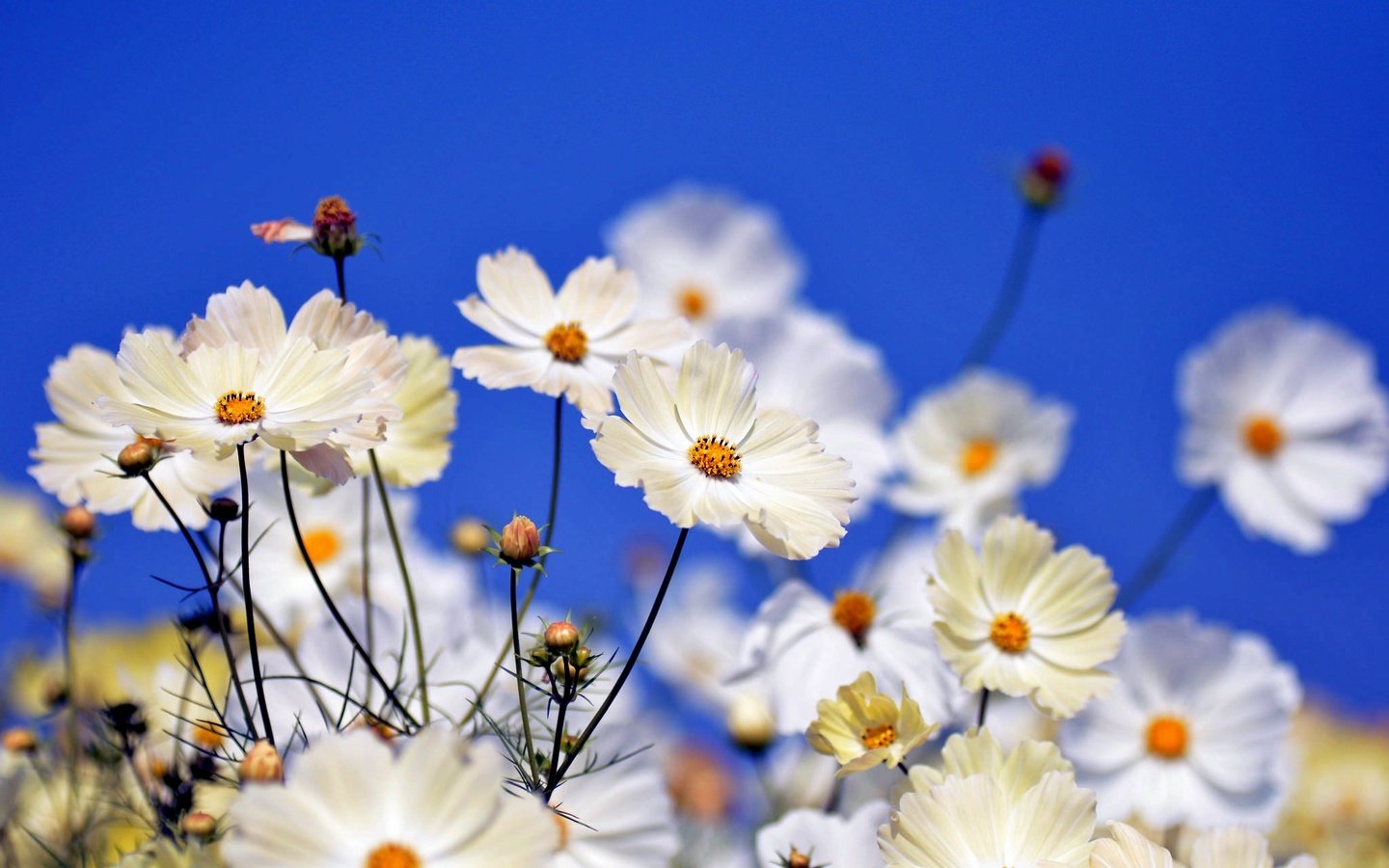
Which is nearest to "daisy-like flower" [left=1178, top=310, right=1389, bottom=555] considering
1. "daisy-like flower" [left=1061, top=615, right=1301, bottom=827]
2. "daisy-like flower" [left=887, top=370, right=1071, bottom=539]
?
"daisy-like flower" [left=887, top=370, right=1071, bottom=539]

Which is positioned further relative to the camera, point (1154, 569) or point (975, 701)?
point (1154, 569)

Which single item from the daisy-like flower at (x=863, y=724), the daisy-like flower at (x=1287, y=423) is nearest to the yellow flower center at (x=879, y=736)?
the daisy-like flower at (x=863, y=724)

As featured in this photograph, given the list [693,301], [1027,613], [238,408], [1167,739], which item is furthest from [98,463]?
[693,301]

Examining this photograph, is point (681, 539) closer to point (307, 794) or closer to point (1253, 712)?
point (307, 794)

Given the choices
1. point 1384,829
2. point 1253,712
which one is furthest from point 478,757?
point 1384,829

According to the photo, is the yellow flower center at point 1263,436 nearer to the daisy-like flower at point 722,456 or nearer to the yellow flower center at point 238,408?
the daisy-like flower at point 722,456

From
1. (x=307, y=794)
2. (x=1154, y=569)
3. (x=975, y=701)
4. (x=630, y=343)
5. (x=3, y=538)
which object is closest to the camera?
(x=307, y=794)

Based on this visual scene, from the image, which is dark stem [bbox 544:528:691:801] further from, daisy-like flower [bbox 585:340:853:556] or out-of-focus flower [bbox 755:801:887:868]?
out-of-focus flower [bbox 755:801:887:868]
